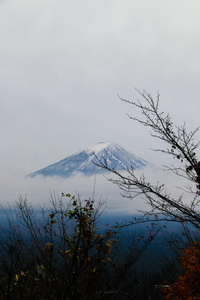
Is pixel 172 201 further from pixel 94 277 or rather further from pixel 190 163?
pixel 94 277

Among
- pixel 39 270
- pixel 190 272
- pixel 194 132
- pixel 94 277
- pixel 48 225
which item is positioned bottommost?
pixel 190 272

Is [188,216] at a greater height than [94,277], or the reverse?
[188,216]

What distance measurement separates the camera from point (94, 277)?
8.51m

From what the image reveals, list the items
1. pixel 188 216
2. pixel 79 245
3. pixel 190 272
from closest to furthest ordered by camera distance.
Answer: pixel 188 216
pixel 79 245
pixel 190 272

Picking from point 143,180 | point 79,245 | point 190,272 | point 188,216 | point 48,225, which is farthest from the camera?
point 190,272

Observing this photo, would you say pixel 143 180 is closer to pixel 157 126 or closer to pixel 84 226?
pixel 157 126

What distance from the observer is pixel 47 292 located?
7.83 m

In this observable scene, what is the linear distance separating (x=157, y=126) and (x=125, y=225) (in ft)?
8.52

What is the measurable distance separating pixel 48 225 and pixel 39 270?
1252mm

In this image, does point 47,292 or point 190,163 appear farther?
point 47,292

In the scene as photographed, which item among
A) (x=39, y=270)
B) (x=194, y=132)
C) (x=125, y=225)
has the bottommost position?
(x=39, y=270)

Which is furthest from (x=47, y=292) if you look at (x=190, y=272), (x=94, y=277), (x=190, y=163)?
(x=190, y=272)

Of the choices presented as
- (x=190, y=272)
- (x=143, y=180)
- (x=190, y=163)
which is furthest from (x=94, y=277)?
(x=190, y=272)

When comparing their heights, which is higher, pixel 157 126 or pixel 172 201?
pixel 157 126
